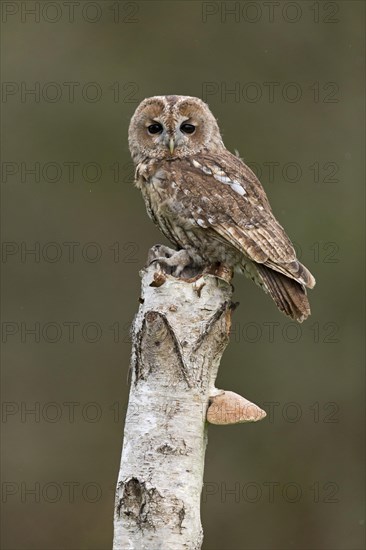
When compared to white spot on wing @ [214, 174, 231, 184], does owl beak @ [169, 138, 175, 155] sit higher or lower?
higher

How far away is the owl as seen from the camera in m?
4.82

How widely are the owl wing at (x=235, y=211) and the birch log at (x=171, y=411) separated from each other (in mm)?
568

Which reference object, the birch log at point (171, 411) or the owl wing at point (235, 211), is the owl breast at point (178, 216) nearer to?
the owl wing at point (235, 211)

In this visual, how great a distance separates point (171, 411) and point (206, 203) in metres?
1.23

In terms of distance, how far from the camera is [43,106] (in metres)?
9.98

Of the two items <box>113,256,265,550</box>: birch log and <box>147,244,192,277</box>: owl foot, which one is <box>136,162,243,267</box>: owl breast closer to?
<box>147,244,192,277</box>: owl foot

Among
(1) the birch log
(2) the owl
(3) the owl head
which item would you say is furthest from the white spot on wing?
(1) the birch log

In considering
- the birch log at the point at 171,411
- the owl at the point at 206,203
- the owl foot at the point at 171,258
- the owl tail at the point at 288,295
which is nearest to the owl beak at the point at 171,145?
the owl at the point at 206,203

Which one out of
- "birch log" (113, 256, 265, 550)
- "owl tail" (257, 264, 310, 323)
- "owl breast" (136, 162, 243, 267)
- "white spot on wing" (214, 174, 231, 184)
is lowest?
"birch log" (113, 256, 265, 550)

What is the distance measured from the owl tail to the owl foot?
0.35m

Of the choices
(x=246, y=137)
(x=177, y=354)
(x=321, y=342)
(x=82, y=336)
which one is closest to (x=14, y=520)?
(x=82, y=336)

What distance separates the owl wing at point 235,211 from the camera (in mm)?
4812

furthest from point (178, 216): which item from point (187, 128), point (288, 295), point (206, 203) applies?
point (288, 295)

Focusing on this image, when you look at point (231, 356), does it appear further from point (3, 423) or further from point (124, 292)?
point (3, 423)
